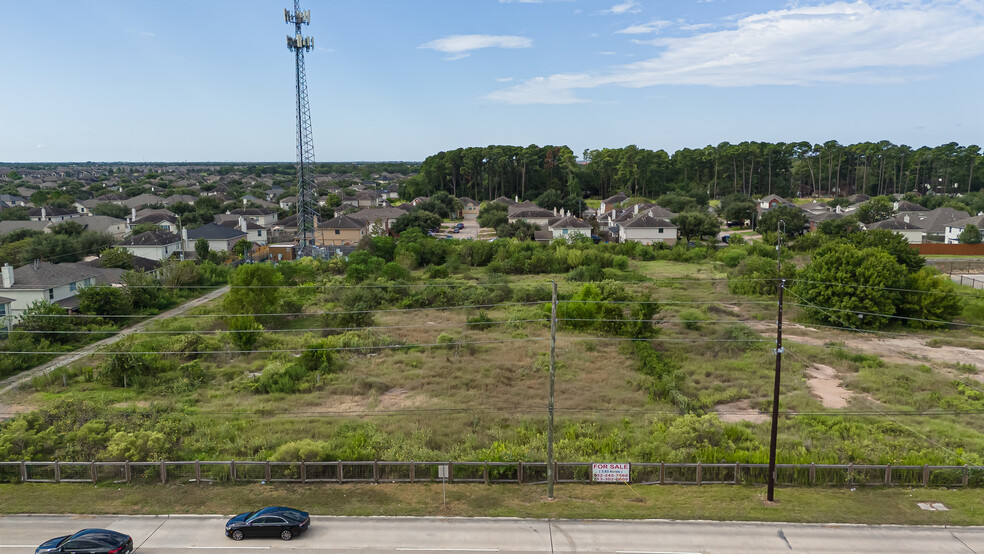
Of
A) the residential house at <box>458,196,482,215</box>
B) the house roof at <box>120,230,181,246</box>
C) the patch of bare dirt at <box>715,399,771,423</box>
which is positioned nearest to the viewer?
→ the patch of bare dirt at <box>715,399,771,423</box>

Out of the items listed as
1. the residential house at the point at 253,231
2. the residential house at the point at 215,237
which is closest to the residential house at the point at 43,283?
the residential house at the point at 215,237

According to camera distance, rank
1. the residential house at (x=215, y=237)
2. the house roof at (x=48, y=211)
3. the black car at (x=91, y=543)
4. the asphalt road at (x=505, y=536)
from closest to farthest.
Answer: the black car at (x=91, y=543), the asphalt road at (x=505, y=536), the residential house at (x=215, y=237), the house roof at (x=48, y=211)

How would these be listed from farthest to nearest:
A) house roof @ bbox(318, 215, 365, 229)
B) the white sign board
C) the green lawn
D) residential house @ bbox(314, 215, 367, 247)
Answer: house roof @ bbox(318, 215, 365, 229)
residential house @ bbox(314, 215, 367, 247)
the white sign board
the green lawn

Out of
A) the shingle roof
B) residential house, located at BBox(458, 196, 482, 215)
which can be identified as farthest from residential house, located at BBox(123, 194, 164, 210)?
the shingle roof

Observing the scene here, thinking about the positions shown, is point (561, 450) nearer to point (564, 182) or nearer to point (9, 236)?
point (9, 236)

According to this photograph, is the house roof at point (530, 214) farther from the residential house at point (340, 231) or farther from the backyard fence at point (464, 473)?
the backyard fence at point (464, 473)

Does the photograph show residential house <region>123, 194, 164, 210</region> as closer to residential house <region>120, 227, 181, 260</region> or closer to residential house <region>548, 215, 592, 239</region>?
residential house <region>120, 227, 181, 260</region>

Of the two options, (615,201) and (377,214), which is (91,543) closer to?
(377,214)
